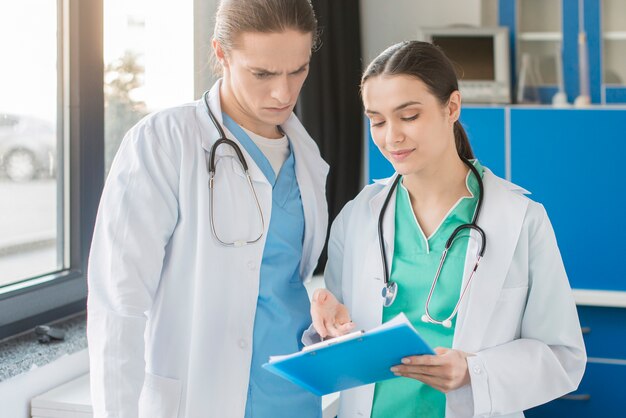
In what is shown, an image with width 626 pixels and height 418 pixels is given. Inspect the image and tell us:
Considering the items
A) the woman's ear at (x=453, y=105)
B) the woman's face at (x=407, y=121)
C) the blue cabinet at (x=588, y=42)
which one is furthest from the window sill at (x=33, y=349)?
the blue cabinet at (x=588, y=42)

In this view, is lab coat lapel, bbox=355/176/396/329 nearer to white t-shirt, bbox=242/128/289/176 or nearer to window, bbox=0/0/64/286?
white t-shirt, bbox=242/128/289/176

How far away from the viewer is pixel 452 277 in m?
1.50

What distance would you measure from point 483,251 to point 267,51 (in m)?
0.56

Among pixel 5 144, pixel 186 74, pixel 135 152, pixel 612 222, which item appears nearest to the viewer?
pixel 135 152

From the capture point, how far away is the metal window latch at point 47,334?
209cm

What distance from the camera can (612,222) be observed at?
3514 millimetres

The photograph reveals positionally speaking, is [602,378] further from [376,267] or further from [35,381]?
[35,381]

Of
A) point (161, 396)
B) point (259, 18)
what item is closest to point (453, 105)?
point (259, 18)

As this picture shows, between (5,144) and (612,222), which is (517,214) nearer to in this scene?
(5,144)

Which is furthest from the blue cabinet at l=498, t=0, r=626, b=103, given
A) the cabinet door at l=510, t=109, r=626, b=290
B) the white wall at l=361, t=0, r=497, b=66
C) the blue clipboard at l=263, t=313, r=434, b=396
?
the blue clipboard at l=263, t=313, r=434, b=396

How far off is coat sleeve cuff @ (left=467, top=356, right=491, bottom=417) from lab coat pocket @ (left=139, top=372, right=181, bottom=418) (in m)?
0.55

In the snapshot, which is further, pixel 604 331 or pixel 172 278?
pixel 604 331

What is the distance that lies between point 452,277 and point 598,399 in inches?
92.2

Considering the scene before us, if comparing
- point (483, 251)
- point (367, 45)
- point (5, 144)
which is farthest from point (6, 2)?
point (367, 45)
